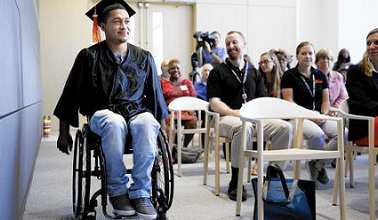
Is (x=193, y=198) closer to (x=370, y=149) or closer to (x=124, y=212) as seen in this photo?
(x=124, y=212)

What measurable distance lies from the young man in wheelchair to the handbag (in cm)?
52

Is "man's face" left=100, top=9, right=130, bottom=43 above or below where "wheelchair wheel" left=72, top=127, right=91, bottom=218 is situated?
above

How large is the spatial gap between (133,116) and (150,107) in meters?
0.19

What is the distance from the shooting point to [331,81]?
12.8 ft

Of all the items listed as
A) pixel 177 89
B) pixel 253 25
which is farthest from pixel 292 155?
pixel 253 25

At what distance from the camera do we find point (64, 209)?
2.58 m

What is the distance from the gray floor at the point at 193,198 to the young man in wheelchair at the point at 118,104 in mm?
465

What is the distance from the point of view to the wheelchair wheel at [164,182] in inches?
76.9

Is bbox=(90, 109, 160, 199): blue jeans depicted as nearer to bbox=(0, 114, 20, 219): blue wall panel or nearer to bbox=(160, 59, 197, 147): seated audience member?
bbox=(0, 114, 20, 219): blue wall panel

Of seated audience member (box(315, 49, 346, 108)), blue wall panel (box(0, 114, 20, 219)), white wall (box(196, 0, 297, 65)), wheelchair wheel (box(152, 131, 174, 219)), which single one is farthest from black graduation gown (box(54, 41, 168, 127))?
white wall (box(196, 0, 297, 65))

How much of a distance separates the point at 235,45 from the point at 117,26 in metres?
1.03

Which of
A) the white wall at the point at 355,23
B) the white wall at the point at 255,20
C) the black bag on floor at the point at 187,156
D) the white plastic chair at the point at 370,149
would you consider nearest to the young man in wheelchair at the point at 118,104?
the white plastic chair at the point at 370,149

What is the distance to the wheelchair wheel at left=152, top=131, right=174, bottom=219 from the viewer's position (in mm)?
1953

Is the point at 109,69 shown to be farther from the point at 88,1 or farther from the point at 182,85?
the point at 88,1
